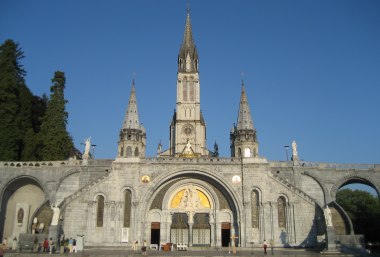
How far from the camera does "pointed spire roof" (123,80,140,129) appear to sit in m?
55.4

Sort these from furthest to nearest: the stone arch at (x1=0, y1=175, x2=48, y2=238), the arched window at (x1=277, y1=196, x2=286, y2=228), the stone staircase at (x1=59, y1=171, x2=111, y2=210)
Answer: the stone arch at (x1=0, y1=175, x2=48, y2=238) < the arched window at (x1=277, y1=196, x2=286, y2=228) < the stone staircase at (x1=59, y1=171, x2=111, y2=210)

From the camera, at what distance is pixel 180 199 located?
36938 mm

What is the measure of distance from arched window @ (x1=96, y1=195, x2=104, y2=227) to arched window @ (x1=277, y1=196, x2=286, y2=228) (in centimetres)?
1613

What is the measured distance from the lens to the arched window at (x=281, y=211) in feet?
114

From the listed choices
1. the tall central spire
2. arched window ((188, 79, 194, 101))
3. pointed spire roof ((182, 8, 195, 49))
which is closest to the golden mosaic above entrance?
arched window ((188, 79, 194, 101))

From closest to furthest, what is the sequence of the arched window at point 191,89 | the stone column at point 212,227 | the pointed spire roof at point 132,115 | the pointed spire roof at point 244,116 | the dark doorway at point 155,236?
the stone column at point 212,227 < the dark doorway at point 155,236 < the pointed spire roof at point 244,116 < the pointed spire roof at point 132,115 < the arched window at point 191,89

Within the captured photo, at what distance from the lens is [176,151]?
65625 millimetres

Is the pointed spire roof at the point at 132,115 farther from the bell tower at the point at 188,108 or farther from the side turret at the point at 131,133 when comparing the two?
the bell tower at the point at 188,108

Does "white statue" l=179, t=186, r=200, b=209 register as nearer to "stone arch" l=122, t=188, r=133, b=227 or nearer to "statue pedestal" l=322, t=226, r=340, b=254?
"stone arch" l=122, t=188, r=133, b=227

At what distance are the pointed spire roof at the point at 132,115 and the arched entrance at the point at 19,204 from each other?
18.8m

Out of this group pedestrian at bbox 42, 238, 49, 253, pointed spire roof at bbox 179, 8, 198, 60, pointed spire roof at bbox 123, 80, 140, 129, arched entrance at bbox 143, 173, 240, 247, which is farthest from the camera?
pointed spire roof at bbox 179, 8, 198, 60

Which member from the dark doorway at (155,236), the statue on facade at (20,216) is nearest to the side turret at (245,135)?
the dark doorway at (155,236)

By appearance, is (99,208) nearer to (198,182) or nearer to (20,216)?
(20,216)

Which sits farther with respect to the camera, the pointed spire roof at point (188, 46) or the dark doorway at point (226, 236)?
the pointed spire roof at point (188, 46)
